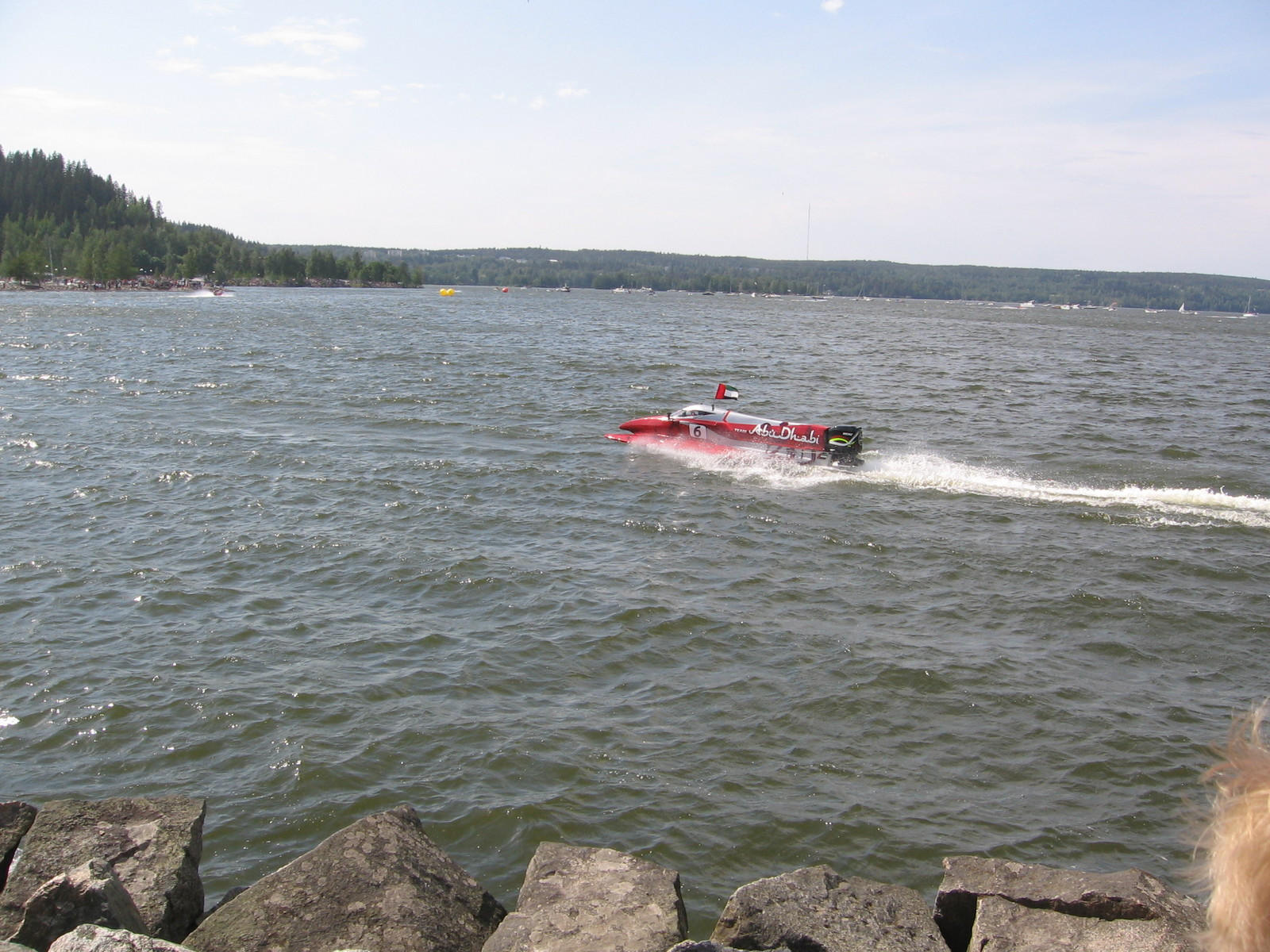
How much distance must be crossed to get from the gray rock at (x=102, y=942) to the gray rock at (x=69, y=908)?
1.77 feet

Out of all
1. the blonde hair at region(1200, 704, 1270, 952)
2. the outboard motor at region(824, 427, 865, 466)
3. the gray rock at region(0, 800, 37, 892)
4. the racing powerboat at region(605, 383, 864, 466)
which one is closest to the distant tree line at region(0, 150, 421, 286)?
the racing powerboat at region(605, 383, 864, 466)

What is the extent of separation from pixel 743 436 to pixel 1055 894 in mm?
18147

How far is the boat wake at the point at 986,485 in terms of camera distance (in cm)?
1931

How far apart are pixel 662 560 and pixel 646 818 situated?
289 inches

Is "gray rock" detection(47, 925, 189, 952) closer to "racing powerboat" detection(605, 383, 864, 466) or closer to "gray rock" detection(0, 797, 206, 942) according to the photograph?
"gray rock" detection(0, 797, 206, 942)

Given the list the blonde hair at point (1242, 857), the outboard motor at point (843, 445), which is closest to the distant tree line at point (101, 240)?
the outboard motor at point (843, 445)

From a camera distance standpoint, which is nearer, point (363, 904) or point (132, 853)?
point (363, 904)

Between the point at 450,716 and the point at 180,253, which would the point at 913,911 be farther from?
the point at 180,253

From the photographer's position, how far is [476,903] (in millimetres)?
6188

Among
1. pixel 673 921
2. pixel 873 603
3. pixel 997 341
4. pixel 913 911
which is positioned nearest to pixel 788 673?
pixel 873 603

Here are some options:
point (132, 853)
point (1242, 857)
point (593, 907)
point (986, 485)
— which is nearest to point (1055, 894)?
point (593, 907)

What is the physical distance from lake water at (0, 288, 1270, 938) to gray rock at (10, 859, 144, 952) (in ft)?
7.01

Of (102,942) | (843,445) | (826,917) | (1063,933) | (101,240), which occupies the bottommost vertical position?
(826,917)

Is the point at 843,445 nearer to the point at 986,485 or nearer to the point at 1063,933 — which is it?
the point at 986,485
